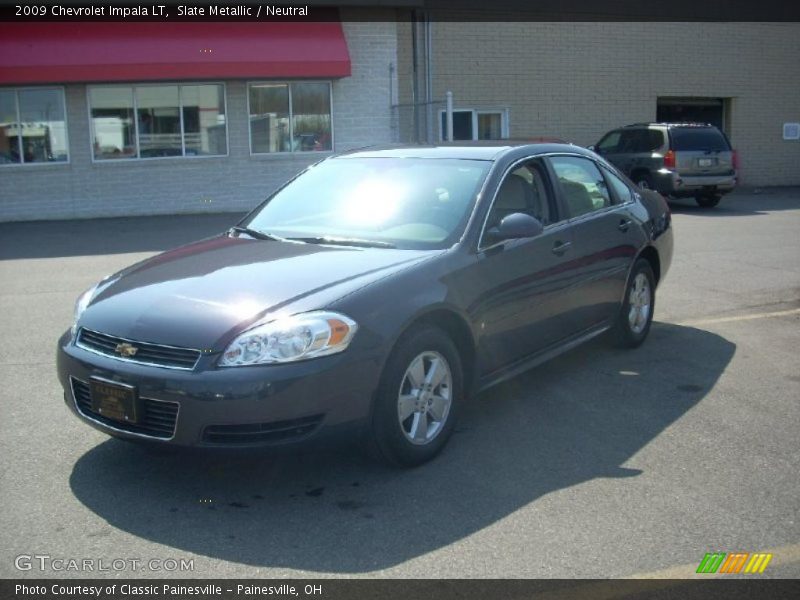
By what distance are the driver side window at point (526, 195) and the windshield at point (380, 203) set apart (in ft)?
0.62

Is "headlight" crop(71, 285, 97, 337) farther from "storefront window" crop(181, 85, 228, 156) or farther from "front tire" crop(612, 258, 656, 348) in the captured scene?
"storefront window" crop(181, 85, 228, 156)

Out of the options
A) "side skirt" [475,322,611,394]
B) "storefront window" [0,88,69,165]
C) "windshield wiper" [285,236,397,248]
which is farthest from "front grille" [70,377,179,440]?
"storefront window" [0,88,69,165]

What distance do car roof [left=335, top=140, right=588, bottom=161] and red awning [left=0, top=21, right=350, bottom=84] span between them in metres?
13.1

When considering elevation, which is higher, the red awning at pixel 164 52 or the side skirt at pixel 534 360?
the red awning at pixel 164 52

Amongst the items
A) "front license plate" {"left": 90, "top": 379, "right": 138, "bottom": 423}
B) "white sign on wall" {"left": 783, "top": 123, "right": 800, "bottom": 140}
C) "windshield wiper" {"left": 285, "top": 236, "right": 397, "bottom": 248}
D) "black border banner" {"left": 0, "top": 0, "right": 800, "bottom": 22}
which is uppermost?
"black border banner" {"left": 0, "top": 0, "right": 800, "bottom": 22}

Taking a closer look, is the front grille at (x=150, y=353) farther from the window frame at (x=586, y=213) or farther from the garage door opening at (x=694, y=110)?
the garage door opening at (x=694, y=110)

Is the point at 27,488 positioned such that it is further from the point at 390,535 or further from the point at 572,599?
the point at 572,599

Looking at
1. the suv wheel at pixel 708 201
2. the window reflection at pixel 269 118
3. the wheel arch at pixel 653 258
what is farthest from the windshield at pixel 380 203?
the suv wheel at pixel 708 201

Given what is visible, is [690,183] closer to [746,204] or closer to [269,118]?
[746,204]

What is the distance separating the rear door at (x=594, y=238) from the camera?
6250 millimetres

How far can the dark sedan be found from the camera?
164 inches

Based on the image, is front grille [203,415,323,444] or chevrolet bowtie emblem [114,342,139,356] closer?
front grille [203,415,323,444]

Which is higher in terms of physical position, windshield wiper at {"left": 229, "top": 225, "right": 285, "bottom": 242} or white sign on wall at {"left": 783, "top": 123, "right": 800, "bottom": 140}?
white sign on wall at {"left": 783, "top": 123, "right": 800, "bottom": 140}

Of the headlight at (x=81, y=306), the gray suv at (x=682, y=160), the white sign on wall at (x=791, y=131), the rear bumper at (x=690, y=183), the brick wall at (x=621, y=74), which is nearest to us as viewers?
the headlight at (x=81, y=306)
